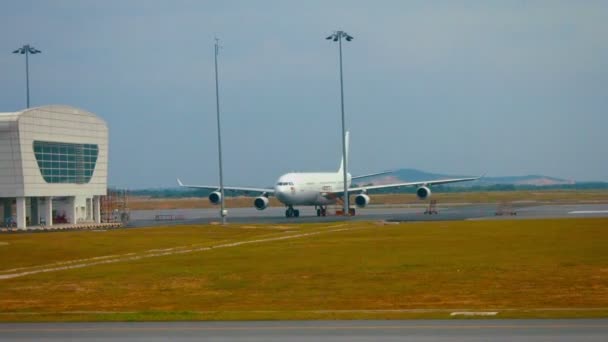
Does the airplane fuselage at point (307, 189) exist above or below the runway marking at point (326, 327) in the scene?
above

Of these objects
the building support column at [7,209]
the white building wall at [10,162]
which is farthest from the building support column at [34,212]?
the white building wall at [10,162]

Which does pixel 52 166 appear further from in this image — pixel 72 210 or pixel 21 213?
pixel 21 213

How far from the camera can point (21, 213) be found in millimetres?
82438

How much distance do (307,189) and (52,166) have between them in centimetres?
2724

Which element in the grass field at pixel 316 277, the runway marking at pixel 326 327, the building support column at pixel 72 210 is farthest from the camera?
the building support column at pixel 72 210

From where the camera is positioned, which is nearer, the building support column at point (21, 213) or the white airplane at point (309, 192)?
the building support column at point (21, 213)

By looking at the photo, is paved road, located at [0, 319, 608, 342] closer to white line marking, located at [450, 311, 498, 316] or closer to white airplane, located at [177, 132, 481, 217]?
white line marking, located at [450, 311, 498, 316]

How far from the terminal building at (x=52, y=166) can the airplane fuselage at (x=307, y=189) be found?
61.7 feet

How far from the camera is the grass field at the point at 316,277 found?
29.3m

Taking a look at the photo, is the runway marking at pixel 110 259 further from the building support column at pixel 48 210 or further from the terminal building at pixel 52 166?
the building support column at pixel 48 210

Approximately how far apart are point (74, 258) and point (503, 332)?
1264 inches

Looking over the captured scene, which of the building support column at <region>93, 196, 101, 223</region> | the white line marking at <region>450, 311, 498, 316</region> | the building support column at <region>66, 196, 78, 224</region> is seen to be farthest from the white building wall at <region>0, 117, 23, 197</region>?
the white line marking at <region>450, 311, 498, 316</region>

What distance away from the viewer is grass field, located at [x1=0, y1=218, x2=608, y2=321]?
2928 centimetres

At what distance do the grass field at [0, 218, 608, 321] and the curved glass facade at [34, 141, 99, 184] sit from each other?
97.1 ft
